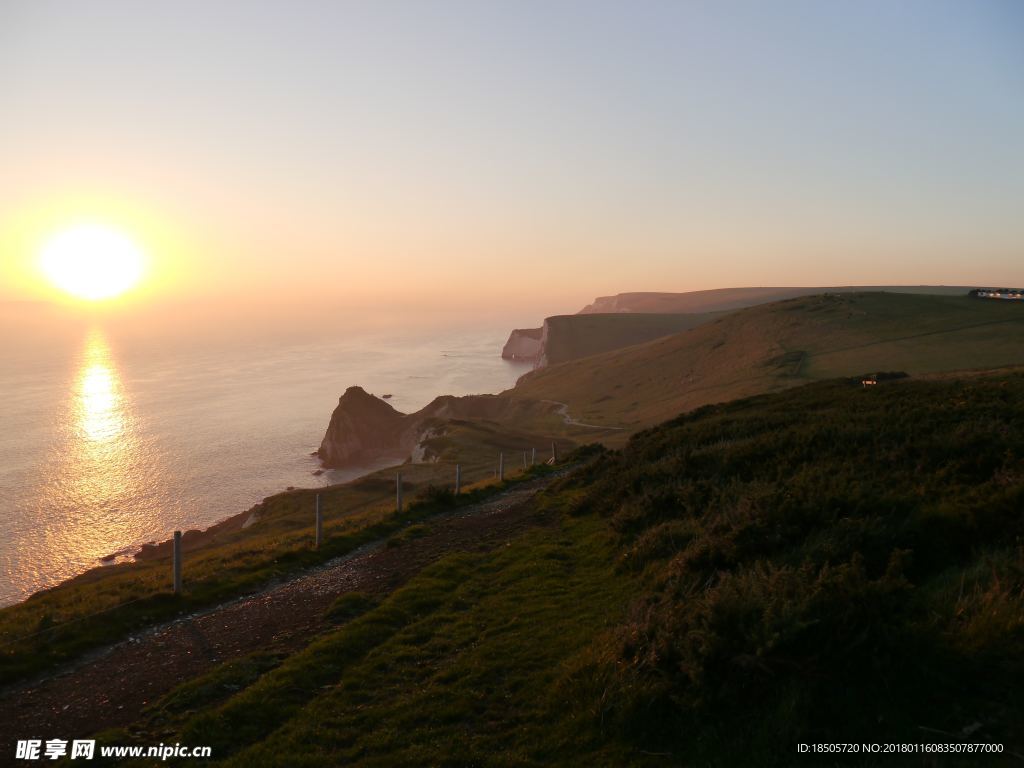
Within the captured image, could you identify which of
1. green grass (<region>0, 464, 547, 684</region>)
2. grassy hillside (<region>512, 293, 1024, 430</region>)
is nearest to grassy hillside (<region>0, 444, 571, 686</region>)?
green grass (<region>0, 464, 547, 684</region>)

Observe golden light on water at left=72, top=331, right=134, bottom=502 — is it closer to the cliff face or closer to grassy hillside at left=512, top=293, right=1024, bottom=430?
the cliff face

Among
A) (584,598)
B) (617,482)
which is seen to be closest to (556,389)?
(617,482)

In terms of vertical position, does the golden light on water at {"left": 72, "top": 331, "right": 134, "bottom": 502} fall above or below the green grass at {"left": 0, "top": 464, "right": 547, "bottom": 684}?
below

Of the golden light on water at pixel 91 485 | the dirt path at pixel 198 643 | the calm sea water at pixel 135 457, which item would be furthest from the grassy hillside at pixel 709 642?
the golden light on water at pixel 91 485

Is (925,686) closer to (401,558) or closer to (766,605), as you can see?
(766,605)

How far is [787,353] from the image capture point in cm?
9700

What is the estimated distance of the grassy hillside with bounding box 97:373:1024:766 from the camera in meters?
7.01

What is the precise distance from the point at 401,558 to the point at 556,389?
11618 cm

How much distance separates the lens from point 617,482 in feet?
69.1

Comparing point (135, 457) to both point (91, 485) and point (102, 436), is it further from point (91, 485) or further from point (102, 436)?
point (102, 436)

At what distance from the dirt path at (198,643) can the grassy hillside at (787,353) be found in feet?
215

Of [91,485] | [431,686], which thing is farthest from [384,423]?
[431,686]

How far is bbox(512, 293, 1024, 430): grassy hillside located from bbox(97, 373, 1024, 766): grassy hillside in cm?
6693

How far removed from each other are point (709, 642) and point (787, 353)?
98.1 metres
